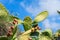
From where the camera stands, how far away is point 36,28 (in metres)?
4.72

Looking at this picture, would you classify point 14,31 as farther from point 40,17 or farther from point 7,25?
point 40,17

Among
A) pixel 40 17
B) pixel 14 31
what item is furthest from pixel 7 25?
pixel 40 17

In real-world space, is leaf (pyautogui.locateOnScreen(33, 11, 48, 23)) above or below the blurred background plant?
above

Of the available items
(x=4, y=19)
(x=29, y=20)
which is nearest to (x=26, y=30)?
(x=29, y=20)

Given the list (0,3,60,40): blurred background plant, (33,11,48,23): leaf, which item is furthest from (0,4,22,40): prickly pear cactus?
(33,11,48,23): leaf

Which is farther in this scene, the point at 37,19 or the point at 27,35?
the point at 37,19

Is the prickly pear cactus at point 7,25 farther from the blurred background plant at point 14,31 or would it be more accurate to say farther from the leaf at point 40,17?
the leaf at point 40,17

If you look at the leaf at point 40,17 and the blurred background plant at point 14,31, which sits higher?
the leaf at point 40,17

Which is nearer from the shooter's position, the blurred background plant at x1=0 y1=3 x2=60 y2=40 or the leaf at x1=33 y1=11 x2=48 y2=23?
the blurred background plant at x1=0 y1=3 x2=60 y2=40

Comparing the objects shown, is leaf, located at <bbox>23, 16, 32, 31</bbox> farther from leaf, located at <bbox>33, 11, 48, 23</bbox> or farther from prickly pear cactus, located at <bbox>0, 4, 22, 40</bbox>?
prickly pear cactus, located at <bbox>0, 4, 22, 40</bbox>

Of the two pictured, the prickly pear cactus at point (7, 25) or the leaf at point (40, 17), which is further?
the leaf at point (40, 17)

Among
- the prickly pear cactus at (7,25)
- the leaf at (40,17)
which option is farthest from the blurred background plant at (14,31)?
the leaf at (40,17)

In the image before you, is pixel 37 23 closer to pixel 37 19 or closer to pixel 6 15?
pixel 37 19

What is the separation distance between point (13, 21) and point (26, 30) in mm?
413
